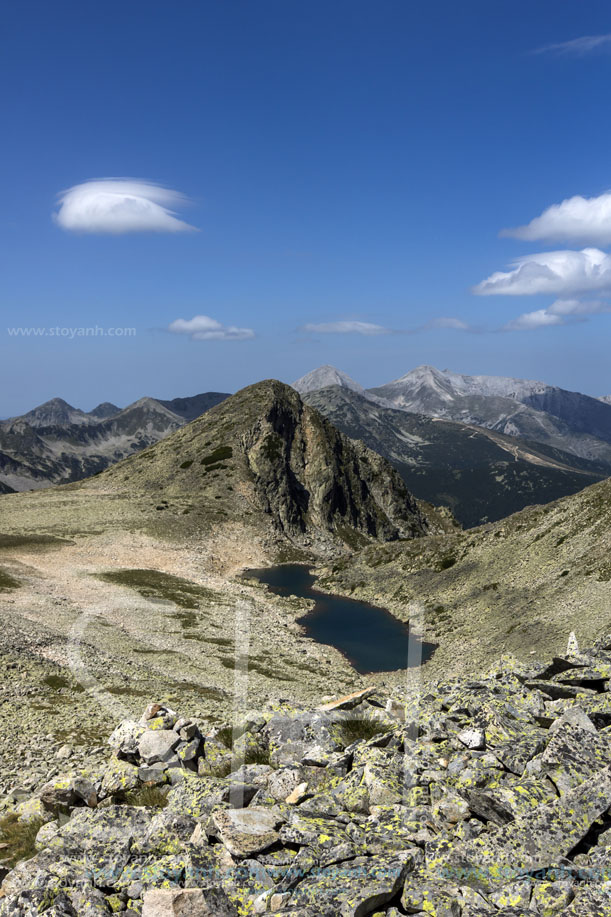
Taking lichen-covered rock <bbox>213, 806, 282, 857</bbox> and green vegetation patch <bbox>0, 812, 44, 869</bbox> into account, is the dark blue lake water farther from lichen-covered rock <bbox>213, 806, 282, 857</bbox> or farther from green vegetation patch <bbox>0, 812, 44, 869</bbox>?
lichen-covered rock <bbox>213, 806, 282, 857</bbox>

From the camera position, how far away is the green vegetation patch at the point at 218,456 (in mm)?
158125

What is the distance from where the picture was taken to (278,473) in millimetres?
156500

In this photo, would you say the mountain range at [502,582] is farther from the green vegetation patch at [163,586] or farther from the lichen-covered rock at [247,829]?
the lichen-covered rock at [247,829]

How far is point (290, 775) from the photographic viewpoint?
13.2 meters

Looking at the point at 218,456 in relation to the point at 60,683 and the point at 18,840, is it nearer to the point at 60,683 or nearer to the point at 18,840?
the point at 60,683

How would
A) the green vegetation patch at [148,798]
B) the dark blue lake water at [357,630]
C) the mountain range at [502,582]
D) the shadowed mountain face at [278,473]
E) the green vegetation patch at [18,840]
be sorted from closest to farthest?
the green vegetation patch at [18,840], the green vegetation patch at [148,798], the mountain range at [502,582], the dark blue lake water at [357,630], the shadowed mountain face at [278,473]

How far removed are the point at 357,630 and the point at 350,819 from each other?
75756 mm

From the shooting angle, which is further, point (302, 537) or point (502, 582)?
point (302, 537)

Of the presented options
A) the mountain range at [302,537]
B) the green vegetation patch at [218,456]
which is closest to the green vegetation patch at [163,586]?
the mountain range at [302,537]

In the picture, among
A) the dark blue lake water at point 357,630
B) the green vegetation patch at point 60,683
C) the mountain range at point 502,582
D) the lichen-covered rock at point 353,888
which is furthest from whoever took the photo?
the dark blue lake water at point 357,630

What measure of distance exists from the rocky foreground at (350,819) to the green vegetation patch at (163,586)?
218ft

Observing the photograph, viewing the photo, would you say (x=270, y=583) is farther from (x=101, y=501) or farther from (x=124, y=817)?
(x=124, y=817)

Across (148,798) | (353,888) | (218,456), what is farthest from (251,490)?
(353,888)

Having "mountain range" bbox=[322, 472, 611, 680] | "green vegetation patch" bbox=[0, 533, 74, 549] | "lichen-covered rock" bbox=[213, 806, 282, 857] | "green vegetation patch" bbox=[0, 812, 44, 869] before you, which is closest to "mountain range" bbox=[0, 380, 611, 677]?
"mountain range" bbox=[322, 472, 611, 680]
